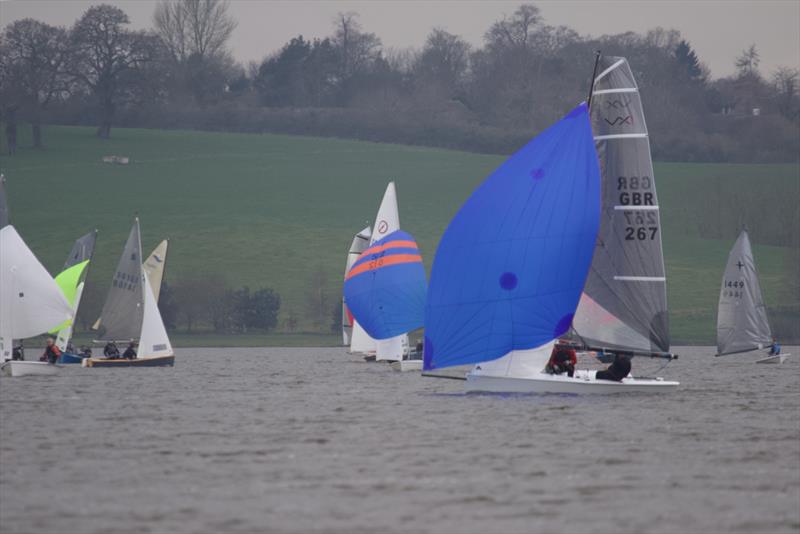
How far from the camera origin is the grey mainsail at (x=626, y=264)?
34406mm

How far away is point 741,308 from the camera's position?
204 ft

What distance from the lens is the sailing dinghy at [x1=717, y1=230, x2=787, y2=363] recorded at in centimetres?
6159

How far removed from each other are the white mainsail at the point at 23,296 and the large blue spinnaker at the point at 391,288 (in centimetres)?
1066

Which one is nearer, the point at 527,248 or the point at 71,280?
the point at 527,248

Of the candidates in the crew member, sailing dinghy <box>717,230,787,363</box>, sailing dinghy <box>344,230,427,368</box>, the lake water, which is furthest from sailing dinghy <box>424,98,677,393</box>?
sailing dinghy <box>717,230,787,363</box>

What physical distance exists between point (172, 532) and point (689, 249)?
104m

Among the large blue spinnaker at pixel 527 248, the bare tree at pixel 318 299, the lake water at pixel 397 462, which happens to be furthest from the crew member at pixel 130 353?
the bare tree at pixel 318 299

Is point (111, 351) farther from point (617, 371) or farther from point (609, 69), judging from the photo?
point (609, 69)

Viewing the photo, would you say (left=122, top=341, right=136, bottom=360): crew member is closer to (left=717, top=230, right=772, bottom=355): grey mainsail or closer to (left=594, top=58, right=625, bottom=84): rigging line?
(left=717, top=230, right=772, bottom=355): grey mainsail

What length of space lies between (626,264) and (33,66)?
10790 centimetres

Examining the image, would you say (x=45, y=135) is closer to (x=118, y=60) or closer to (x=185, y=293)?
(x=118, y=60)

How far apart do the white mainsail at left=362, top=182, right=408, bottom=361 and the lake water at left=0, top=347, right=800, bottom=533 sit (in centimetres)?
1245

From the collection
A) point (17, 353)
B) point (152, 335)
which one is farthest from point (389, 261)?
point (17, 353)

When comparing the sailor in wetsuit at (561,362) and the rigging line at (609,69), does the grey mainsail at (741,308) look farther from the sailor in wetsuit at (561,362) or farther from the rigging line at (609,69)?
the sailor in wetsuit at (561,362)
